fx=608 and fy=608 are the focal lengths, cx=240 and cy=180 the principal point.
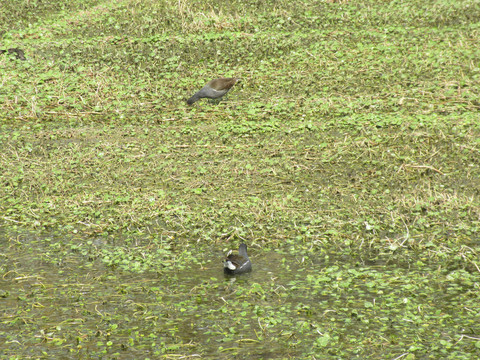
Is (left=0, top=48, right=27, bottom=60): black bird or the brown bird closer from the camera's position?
the brown bird

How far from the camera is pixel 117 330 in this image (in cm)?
646

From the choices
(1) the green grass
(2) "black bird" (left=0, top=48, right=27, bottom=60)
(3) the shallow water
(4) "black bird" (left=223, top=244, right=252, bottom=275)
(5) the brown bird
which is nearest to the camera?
(3) the shallow water

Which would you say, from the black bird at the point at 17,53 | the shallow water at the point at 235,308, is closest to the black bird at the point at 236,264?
the shallow water at the point at 235,308

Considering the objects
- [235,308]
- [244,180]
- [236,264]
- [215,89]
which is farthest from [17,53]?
[235,308]

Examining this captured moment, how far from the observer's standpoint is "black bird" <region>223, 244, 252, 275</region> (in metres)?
7.44

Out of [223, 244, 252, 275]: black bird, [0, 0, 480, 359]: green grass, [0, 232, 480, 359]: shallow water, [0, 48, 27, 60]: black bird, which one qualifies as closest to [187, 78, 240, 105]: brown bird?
[0, 0, 480, 359]: green grass

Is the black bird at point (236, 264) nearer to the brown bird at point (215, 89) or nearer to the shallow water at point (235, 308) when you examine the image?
the shallow water at point (235, 308)

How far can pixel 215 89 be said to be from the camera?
1362 cm

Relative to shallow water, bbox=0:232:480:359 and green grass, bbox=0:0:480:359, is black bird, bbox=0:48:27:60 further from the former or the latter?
shallow water, bbox=0:232:480:359

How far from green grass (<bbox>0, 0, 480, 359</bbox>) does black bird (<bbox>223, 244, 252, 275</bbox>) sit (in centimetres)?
14

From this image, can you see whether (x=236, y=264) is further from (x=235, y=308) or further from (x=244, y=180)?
(x=244, y=180)

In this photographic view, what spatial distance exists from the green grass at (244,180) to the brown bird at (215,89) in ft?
0.94

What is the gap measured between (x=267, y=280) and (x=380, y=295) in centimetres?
138

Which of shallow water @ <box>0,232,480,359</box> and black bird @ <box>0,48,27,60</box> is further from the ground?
black bird @ <box>0,48,27,60</box>
